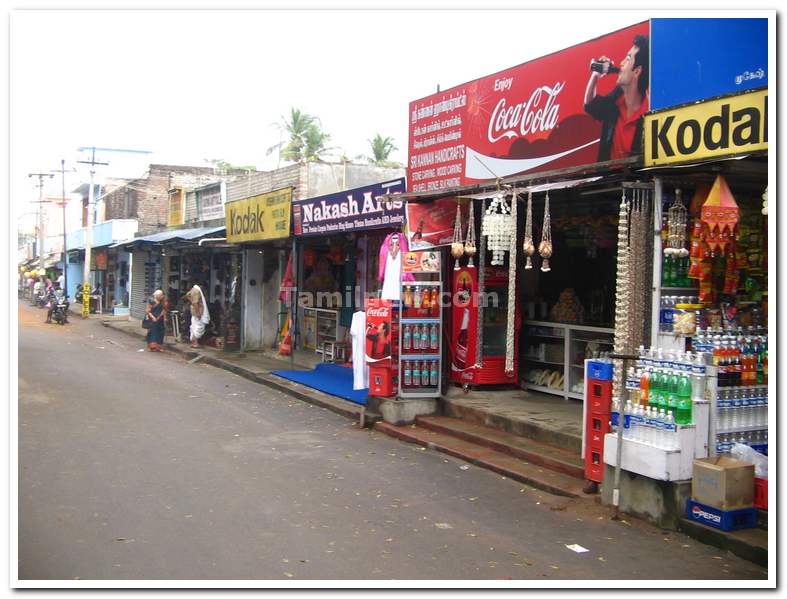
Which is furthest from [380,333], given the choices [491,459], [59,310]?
[59,310]

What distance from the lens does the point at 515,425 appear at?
9.35 m

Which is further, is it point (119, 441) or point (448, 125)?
point (448, 125)

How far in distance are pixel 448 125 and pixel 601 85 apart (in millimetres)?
3036

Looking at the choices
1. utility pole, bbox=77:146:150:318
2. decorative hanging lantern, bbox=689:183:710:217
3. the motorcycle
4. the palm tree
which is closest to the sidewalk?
decorative hanging lantern, bbox=689:183:710:217

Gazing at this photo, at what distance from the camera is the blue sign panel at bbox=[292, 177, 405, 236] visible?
1215 cm

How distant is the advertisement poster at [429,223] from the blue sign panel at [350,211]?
3.32 ft

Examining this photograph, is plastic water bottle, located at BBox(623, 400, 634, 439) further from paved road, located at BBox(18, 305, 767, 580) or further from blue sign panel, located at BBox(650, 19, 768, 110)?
blue sign panel, located at BBox(650, 19, 768, 110)

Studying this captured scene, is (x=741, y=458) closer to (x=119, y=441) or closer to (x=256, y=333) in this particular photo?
(x=119, y=441)

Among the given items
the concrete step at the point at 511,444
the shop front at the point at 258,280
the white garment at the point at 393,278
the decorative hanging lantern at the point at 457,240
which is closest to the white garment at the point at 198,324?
the shop front at the point at 258,280

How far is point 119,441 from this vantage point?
9547 millimetres

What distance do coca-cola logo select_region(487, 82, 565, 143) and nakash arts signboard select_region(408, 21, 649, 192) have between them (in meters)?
0.01

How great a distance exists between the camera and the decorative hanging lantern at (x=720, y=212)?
20.7ft

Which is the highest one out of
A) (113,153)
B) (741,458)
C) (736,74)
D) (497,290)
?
(113,153)
